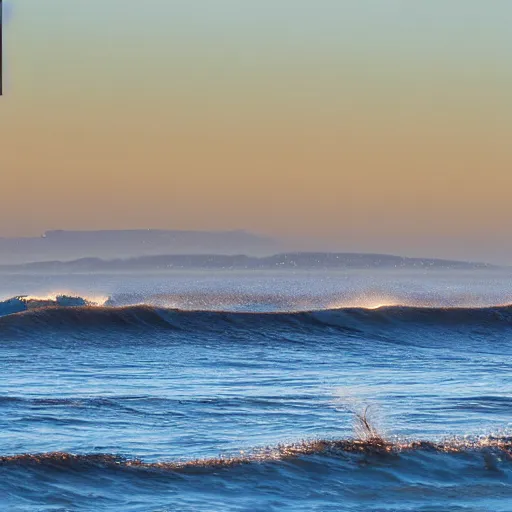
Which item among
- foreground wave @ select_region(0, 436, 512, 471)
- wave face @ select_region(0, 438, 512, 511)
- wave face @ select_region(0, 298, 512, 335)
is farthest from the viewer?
wave face @ select_region(0, 298, 512, 335)

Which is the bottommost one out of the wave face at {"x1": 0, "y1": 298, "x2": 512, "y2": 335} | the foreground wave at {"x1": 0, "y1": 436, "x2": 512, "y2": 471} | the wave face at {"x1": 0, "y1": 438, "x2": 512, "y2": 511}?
the wave face at {"x1": 0, "y1": 438, "x2": 512, "y2": 511}

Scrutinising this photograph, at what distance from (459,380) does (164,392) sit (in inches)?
190

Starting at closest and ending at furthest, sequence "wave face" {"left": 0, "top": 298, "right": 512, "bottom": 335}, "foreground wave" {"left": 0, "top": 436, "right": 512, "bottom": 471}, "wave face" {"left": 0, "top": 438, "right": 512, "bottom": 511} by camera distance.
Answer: "wave face" {"left": 0, "top": 438, "right": 512, "bottom": 511} → "foreground wave" {"left": 0, "top": 436, "right": 512, "bottom": 471} → "wave face" {"left": 0, "top": 298, "right": 512, "bottom": 335}

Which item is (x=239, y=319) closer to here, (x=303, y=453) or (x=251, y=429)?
(x=251, y=429)

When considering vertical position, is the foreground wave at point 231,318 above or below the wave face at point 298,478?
above

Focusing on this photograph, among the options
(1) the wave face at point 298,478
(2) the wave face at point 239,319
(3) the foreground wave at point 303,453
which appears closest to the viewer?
(1) the wave face at point 298,478

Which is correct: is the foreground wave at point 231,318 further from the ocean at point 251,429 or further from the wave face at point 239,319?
the ocean at point 251,429

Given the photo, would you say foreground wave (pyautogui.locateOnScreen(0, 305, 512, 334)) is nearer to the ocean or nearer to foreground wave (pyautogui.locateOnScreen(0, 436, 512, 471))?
the ocean

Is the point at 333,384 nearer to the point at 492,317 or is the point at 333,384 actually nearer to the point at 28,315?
the point at 28,315

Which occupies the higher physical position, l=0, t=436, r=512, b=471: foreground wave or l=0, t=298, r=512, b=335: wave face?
l=0, t=298, r=512, b=335: wave face

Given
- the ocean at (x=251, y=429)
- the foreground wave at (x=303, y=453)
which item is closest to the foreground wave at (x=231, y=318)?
the ocean at (x=251, y=429)

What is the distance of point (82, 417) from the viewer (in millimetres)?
11117

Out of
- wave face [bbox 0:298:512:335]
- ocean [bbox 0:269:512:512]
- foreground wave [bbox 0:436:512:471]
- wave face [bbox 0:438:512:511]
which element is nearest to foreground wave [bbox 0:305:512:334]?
wave face [bbox 0:298:512:335]

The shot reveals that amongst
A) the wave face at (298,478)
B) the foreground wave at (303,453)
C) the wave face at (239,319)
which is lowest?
the wave face at (298,478)
